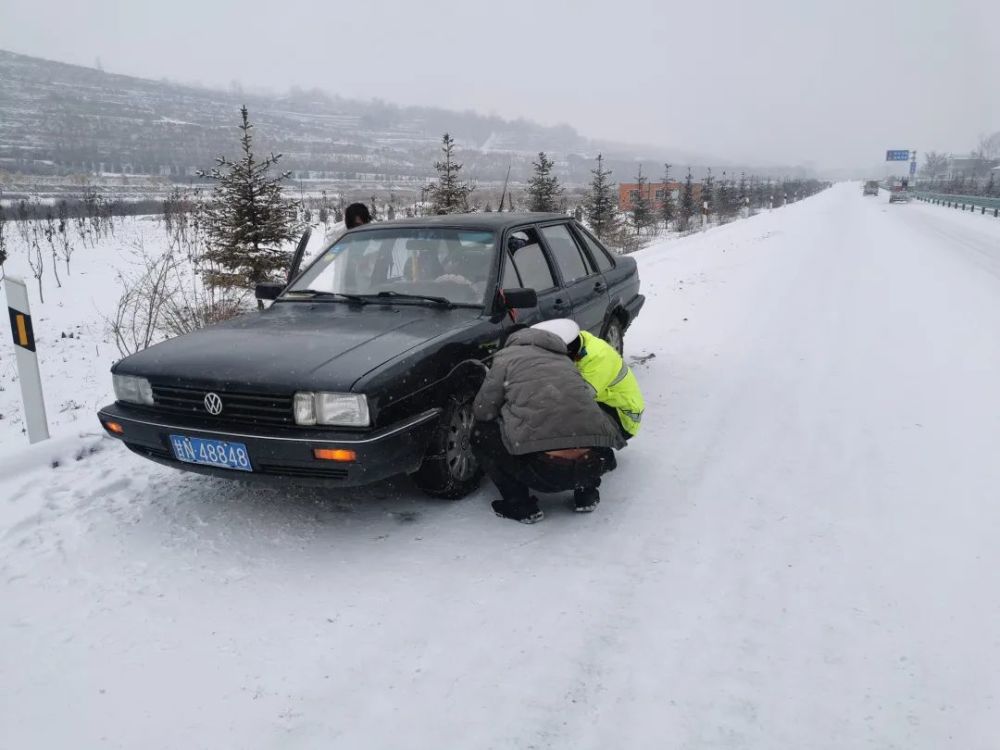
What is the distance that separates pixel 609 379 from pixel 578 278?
5.91ft

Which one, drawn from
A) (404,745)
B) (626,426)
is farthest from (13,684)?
(626,426)

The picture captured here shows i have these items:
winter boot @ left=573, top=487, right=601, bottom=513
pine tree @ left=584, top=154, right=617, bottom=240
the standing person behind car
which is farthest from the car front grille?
pine tree @ left=584, top=154, right=617, bottom=240

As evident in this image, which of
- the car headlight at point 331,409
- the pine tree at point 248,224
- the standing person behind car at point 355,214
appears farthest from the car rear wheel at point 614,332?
the pine tree at point 248,224

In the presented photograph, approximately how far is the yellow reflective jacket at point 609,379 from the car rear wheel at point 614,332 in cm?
190

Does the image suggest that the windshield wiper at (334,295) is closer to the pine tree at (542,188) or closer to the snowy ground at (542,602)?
the snowy ground at (542,602)

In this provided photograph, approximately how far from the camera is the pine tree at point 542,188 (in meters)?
32.2

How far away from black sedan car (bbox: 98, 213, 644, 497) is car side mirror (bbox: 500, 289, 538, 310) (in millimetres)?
14

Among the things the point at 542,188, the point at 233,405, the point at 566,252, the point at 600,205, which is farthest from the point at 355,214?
the point at 600,205

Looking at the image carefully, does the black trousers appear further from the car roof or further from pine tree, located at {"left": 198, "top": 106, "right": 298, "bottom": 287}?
pine tree, located at {"left": 198, "top": 106, "right": 298, "bottom": 287}

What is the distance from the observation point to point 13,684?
8.14 feet

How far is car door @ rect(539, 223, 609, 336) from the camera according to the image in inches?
209

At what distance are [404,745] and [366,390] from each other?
61.8 inches

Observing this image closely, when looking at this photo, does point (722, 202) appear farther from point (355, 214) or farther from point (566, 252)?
point (566, 252)

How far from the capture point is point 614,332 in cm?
637
